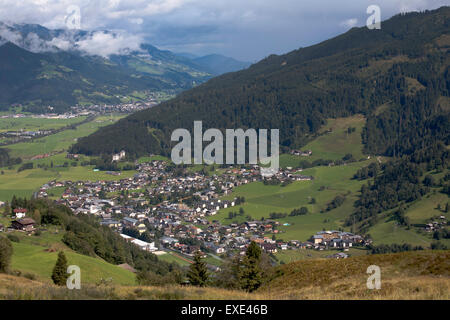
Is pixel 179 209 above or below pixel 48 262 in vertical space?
below

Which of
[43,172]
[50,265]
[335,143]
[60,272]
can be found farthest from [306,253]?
[335,143]

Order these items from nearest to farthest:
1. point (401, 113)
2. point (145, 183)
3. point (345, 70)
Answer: point (145, 183), point (401, 113), point (345, 70)

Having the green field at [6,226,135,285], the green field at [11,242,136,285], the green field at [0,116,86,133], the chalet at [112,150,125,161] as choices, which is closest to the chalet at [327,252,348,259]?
the green field at [6,226,135,285]

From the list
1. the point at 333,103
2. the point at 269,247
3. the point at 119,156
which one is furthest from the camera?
the point at 333,103

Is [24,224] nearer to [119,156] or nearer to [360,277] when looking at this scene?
[360,277]

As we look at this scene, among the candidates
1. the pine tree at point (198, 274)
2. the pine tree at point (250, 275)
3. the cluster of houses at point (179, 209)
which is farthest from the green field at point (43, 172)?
the pine tree at point (250, 275)

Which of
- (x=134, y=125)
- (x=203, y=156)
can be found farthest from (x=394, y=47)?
(x=134, y=125)

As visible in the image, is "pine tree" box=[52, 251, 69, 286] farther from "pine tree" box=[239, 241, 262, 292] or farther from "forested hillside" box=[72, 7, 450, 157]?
"forested hillside" box=[72, 7, 450, 157]

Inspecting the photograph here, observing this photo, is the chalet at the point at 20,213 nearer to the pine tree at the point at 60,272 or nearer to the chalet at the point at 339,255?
the pine tree at the point at 60,272

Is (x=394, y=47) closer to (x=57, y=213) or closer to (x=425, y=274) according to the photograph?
(x=57, y=213)
